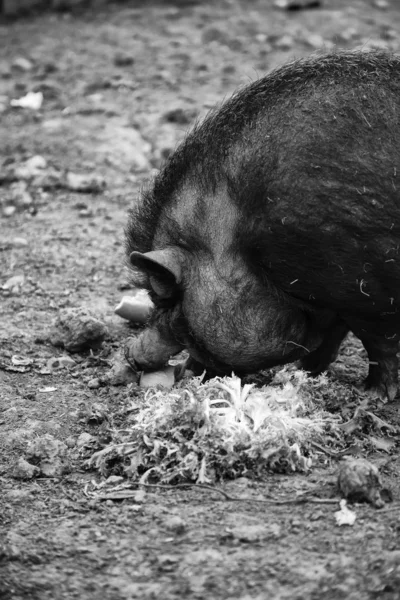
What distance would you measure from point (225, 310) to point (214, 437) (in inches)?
36.0

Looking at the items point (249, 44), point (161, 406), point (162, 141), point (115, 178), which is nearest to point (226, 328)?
point (161, 406)

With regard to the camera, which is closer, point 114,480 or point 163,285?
point 114,480

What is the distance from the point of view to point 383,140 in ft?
16.1

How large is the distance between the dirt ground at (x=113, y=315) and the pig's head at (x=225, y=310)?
1.90ft

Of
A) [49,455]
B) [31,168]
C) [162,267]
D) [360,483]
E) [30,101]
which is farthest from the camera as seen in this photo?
[30,101]

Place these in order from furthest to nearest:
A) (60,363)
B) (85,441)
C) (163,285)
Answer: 1. (60,363)
2. (163,285)
3. (85,441)

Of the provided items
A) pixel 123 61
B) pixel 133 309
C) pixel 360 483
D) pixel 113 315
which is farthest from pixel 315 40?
pixel 360 483

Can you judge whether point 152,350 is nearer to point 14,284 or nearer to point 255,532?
point 255,532

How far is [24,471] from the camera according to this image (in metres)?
4.69

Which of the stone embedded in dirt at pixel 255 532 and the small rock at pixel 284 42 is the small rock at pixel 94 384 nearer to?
the stone embedded in dirt at pixel 255 532

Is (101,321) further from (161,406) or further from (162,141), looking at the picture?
(162,141)

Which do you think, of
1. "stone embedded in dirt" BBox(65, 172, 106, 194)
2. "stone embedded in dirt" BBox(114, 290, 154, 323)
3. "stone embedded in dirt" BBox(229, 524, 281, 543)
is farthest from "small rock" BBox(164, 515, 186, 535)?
"stone embedded in dirt" BBox(65, 172, 106, 194)

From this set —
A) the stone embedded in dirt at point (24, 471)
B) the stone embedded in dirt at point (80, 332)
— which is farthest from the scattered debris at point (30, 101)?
the stone embedded in dirt at point (24, 471)

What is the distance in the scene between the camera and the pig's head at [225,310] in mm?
5270
